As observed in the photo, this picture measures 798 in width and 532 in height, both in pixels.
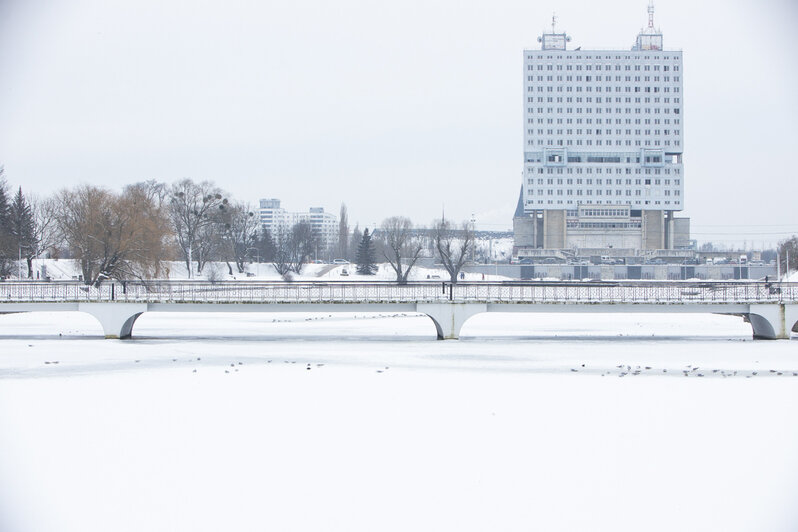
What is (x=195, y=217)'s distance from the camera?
332ft

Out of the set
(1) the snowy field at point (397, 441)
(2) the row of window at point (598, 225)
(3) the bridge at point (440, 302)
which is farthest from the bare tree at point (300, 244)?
(1) the snowy field at point (397, 441)

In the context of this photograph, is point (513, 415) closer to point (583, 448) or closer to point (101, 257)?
point (583, 448)

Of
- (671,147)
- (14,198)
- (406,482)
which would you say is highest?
(671,147)

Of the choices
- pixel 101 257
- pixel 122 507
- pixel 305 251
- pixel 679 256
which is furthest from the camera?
pixel 679 256

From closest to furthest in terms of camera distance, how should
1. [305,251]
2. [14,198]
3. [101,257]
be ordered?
1. [101,257]
2. [14,198]
3. [305,251]

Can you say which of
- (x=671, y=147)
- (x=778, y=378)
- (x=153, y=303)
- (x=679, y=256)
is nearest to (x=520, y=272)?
(x=679, y=256)

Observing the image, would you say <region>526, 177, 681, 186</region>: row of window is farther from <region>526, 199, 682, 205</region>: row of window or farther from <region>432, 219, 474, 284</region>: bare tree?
<region>432, 219, 474, 284</region>: bare tree

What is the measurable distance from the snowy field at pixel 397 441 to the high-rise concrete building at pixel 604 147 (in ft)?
331

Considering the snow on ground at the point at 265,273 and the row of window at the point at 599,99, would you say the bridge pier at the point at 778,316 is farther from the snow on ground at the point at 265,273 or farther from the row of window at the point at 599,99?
the row of window at the point at 599,99

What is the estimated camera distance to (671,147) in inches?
5546

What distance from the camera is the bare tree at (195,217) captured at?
324ft

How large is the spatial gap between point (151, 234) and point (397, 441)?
50.2 m

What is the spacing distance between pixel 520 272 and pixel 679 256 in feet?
100

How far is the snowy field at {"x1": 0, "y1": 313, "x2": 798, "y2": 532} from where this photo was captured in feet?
52.6
